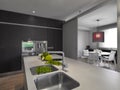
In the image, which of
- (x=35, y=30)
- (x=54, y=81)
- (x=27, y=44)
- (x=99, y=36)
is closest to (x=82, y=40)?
(x=99, y=36)

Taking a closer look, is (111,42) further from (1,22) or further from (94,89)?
(1,22)

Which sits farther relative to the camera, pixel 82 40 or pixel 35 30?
pixel 82 40

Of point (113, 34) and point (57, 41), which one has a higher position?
point (113, 34)

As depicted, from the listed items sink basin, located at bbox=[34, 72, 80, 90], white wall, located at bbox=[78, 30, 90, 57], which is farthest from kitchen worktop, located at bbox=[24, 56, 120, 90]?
white wall, located at bbox=[78, 30, 90, 57]

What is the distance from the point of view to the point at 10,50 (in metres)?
3.12

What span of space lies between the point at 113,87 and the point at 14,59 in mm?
3391

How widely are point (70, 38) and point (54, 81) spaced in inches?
110

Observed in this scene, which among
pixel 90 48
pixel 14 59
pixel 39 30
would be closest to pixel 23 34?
pixel 39 30

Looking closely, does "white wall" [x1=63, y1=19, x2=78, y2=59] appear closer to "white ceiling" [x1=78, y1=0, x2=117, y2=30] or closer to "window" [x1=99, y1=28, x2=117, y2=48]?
"white ceiling" [x1=78, y1=0, x2=117, y2=30]

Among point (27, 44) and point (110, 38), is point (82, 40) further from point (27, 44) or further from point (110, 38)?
point (27, 44)

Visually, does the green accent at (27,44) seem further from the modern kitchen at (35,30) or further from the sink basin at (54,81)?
the sink basin at (54,81)

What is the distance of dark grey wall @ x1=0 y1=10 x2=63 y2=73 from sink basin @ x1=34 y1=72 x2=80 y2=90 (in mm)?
2691

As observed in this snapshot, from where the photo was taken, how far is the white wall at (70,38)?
339 cm

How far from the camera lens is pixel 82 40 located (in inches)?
270
